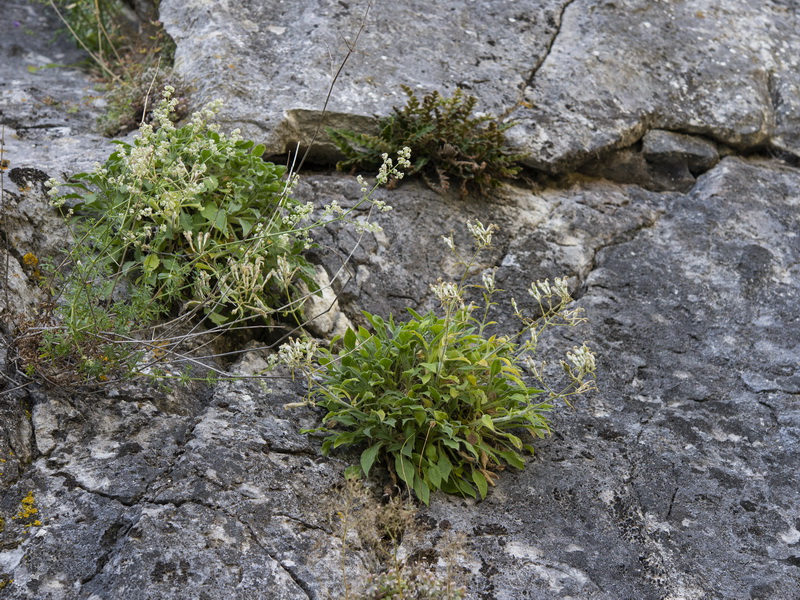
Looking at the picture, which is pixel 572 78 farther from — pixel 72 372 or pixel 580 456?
pixel 72 372

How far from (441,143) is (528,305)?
1.28 meters

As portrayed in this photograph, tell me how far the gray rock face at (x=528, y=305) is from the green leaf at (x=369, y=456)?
150 mm

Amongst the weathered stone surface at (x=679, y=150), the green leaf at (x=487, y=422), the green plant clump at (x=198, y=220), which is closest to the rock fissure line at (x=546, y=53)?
the weathered stone surface at (x=679, y=150)

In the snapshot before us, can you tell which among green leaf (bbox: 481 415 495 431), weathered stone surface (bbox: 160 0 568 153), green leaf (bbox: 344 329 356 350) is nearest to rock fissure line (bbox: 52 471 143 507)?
green leaf (bbox: 344 329 356 350)

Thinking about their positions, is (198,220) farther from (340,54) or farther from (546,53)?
(546,53)

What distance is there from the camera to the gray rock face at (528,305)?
2857mm

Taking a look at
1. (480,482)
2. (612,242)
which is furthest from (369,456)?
(612,242)

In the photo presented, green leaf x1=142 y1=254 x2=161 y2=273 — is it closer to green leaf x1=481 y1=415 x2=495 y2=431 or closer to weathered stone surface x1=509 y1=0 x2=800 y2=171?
green leaf x1=481 y1=415 x2=495 y2=431

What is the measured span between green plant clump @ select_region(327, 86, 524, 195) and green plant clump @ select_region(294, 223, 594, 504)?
1533 millimetres

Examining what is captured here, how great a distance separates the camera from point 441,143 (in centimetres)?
487

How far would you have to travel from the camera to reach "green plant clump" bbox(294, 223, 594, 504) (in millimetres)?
3254

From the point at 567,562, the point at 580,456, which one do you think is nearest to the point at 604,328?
Result: the point at 580,456

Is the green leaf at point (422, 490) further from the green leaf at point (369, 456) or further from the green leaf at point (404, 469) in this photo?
the green leaf at point (369, 456)

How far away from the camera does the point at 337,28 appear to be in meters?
5.59
